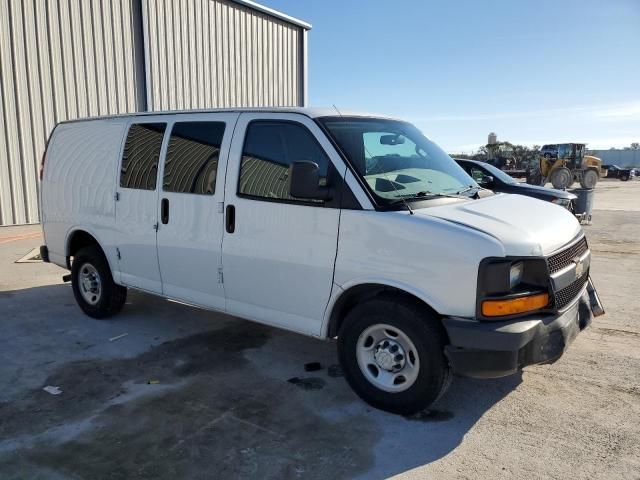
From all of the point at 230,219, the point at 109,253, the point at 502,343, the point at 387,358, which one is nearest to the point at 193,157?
the point at 230,219

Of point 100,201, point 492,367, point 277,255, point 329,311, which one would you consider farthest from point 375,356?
point 100,201

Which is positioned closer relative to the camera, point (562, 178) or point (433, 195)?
point (433, 195)

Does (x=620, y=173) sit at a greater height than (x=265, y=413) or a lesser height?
greater

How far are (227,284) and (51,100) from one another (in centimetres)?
1105

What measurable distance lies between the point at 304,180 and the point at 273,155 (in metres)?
0.63

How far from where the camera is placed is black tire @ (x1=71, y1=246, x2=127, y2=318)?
570cm

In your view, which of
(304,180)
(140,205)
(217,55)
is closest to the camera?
(304,180)

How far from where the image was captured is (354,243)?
362 centimetres

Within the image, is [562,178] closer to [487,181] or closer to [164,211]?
[487,181]

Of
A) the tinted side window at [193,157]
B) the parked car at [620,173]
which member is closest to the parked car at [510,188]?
the tinted side window at [193,157]

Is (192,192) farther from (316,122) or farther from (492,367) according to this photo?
(492,367)

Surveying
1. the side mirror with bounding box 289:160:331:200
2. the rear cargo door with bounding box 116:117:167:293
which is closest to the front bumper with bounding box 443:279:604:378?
the side mirror with bounding box 289:160:331:200

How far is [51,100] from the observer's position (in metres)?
12.9

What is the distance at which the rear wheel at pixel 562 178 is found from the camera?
87.7 feet
